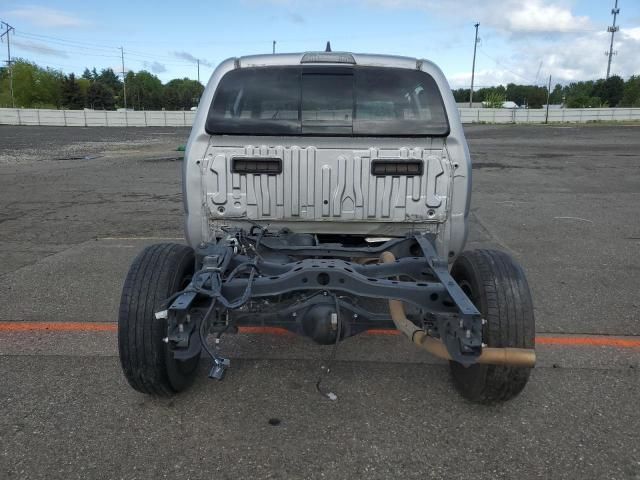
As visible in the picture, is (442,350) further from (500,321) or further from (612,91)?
(612,91)

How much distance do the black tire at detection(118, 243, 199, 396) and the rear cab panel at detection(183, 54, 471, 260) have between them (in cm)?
75

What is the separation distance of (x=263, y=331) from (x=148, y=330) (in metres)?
1.48

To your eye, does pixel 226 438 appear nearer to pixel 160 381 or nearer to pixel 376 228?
pixel 160 381

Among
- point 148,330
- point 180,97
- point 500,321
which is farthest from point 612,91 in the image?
point 148,330

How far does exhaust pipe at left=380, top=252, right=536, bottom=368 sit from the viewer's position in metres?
2.71

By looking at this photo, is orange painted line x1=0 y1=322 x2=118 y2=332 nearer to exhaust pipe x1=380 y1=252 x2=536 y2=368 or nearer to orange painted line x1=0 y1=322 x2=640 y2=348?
orange painted line x1=0 y1=322 x2=640 y2=348

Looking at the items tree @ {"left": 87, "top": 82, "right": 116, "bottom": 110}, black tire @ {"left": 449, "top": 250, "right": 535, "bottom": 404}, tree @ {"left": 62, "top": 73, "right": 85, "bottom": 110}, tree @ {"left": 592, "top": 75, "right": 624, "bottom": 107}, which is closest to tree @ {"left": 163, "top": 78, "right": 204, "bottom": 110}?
tree @ {"left": 87, "top": 82, "right": 116, "bottom": 110}

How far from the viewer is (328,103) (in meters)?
3.88

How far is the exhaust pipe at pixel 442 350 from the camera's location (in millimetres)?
2713

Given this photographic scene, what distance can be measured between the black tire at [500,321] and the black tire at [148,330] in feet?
5.59

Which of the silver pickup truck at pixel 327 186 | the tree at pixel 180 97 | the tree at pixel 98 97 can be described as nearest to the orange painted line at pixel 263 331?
the silver pickup truck at pixel 327 186

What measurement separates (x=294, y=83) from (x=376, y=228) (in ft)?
3.85

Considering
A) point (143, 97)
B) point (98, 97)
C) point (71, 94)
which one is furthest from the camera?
point (143, 97)

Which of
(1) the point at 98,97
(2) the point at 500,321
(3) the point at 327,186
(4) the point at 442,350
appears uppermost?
(1) the point at 98,97
